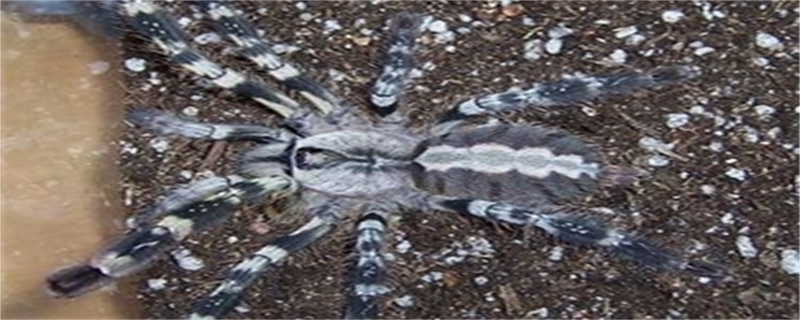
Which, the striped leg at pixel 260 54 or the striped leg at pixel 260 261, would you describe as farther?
the striped leg at pixel 260 54

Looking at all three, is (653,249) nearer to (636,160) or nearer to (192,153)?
(636,160)

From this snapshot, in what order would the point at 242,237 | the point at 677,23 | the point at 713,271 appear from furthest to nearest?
the point at 677,23
the point at 242,237
the point at 713,271

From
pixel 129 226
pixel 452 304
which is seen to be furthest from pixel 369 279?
pixel 129 226

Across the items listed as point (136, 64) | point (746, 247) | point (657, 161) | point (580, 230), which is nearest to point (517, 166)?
point (580, 230)

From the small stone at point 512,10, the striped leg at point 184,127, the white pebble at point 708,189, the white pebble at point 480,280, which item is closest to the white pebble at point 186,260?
the striped leg at point 184,127

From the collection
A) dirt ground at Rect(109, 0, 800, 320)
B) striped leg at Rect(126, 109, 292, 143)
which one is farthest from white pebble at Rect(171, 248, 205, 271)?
striped leg at Rect(126, 109, 292, 143)

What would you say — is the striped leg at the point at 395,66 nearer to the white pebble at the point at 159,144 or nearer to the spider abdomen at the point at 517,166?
the spider abdomen at the point at 517,166
